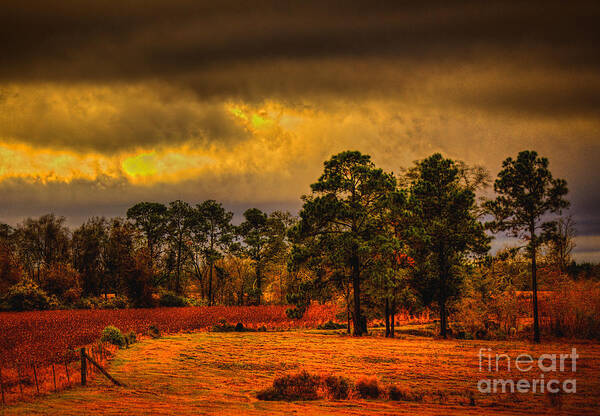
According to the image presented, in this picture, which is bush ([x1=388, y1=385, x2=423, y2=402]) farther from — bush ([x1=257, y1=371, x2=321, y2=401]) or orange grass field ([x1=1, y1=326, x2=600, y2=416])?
bush ([x1=257, y1=371, x2=321, y2=401])

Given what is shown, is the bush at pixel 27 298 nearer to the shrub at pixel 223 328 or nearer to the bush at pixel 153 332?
the bush at pixel 153 332

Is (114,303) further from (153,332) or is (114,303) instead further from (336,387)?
(336,387)

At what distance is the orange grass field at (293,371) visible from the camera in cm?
1160

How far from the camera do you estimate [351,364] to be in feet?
61.7

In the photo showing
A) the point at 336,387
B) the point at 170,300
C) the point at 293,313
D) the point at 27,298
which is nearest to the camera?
the point at 336,387

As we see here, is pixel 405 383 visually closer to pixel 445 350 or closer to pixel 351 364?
pixel 351 364

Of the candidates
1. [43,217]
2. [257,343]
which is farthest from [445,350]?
[43,217]

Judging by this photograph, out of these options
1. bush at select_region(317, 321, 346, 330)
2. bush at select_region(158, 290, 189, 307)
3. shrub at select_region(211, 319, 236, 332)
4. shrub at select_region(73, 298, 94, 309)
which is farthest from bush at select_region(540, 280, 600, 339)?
shrub at select_region(73, 298, 94, 309)

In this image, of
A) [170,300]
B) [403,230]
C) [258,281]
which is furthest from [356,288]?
[170,300]

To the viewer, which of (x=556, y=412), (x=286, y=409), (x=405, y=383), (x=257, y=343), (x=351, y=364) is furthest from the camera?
(x=257, y=343)

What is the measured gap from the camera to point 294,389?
13.8m

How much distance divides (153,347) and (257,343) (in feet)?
21.6

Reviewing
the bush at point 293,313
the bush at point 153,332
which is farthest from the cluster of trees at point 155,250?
the bush at point 153,332

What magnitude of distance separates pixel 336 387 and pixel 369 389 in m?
1.15
